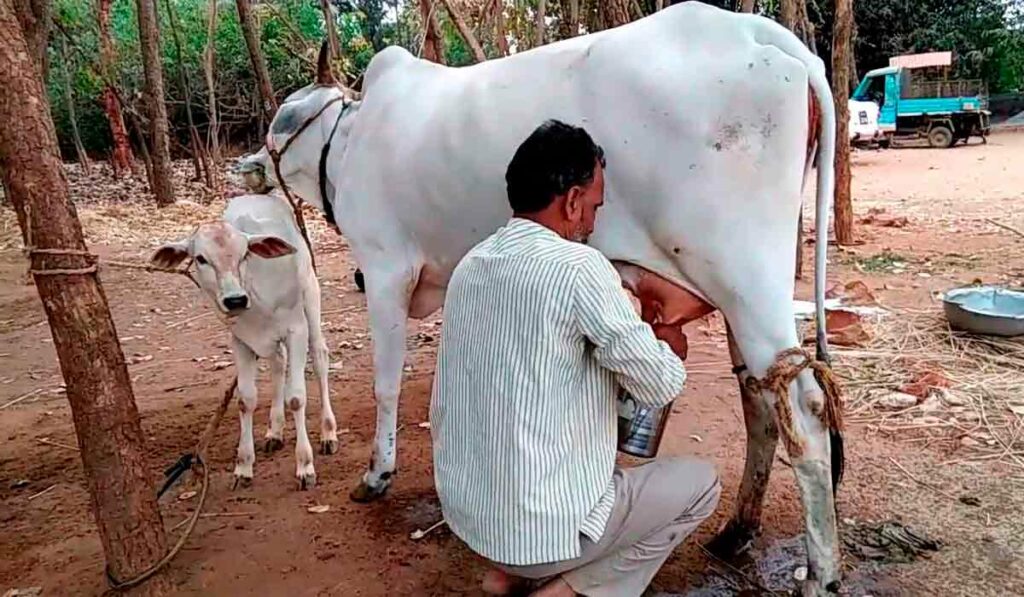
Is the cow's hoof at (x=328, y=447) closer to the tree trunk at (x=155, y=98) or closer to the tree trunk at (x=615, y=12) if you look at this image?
the tree trunk at (x=615, y=12)

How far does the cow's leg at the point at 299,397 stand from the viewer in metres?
3.83

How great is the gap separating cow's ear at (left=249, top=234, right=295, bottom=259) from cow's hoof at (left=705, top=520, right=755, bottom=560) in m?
2.07

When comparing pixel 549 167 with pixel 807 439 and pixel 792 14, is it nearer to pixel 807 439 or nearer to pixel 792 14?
pixel 807 439

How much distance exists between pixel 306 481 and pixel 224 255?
107cm

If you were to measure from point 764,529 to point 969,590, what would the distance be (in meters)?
0.70

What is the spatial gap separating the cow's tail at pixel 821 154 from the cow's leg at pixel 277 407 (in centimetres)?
256

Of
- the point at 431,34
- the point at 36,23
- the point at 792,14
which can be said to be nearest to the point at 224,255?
the point at 431,34

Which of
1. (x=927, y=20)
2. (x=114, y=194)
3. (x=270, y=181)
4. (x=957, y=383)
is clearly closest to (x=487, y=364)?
(x=270, y=181)

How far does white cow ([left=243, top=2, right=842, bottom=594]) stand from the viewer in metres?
2.62

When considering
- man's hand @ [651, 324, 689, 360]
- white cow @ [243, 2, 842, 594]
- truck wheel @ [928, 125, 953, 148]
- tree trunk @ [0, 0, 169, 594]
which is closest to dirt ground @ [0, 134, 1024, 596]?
tree trunk @ [0, 0, 169, 594]

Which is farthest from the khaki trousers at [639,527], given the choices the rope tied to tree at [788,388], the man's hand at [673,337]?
the man's hand at [673,337]

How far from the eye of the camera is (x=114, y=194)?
51.3 ft

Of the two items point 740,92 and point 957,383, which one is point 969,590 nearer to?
point 740,92

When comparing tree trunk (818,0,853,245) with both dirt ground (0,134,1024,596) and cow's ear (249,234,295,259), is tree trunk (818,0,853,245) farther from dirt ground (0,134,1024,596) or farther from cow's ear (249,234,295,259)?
cow's ear (249,234,295,259)
